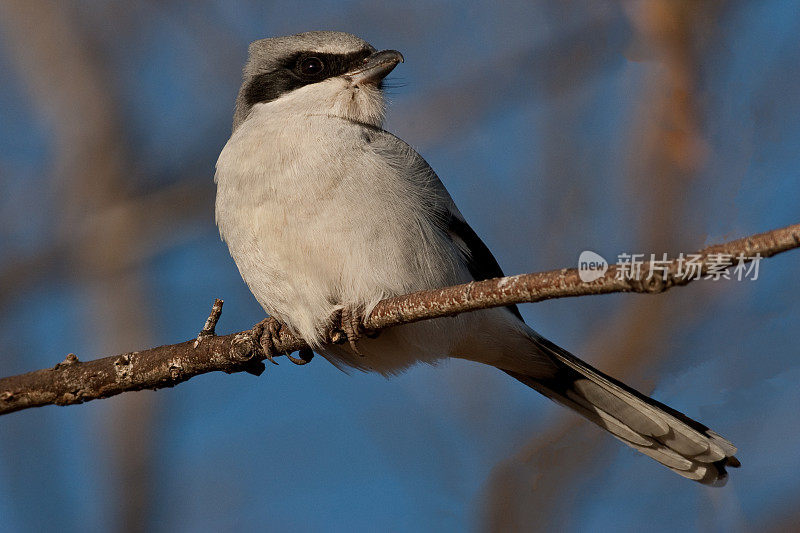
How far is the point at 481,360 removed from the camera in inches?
196

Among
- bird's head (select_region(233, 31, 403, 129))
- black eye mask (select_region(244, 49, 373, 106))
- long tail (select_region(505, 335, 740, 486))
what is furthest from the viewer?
black eye mask (select_region(244, 49, 373, 106))

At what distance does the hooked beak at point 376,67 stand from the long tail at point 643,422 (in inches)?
67.9

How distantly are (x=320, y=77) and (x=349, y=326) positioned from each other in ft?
5.61

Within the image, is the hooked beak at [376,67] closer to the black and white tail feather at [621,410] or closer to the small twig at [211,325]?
the black and white tail feather at [621,410]

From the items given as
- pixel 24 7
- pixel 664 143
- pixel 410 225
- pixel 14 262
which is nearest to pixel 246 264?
pixel 410 225

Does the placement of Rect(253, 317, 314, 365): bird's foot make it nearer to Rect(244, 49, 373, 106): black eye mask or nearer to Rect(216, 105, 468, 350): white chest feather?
Rect(216, 105, 468, 350): white chest feather

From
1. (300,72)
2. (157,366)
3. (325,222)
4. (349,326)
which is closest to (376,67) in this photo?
(300,72)

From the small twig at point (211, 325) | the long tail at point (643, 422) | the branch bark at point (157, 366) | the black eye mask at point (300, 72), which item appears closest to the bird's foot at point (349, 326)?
the branch bark at point (157, 366)

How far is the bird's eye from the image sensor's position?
5.01 metres

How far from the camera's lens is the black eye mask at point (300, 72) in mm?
4965

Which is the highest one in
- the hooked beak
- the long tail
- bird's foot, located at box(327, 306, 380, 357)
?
the hooked beak

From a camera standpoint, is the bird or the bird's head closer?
the bird

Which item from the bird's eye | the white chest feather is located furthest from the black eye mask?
the white chest feather

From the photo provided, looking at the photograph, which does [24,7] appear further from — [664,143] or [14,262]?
[664,143]
